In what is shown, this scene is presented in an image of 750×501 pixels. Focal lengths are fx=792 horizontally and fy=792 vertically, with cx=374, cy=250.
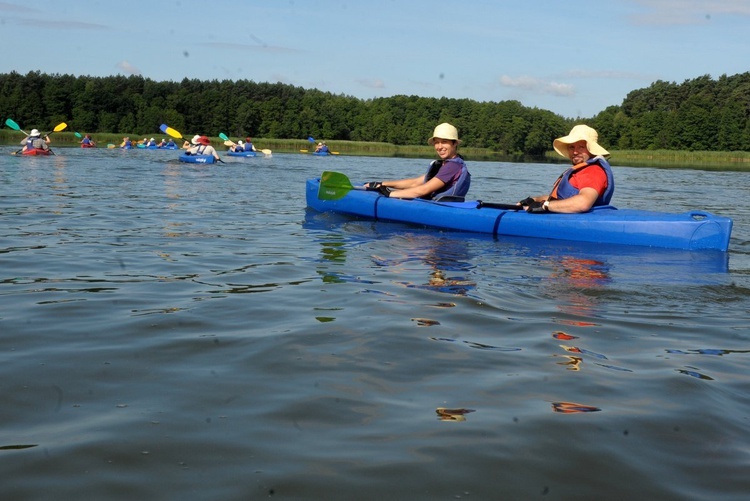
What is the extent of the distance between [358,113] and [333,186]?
296 ft

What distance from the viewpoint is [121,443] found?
2.71m

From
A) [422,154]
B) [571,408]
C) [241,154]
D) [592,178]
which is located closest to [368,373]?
[571,408]

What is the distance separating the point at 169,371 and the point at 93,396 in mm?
417

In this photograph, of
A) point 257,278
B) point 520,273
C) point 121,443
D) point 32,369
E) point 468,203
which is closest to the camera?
point 121,443

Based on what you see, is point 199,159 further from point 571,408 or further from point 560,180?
point 571,408

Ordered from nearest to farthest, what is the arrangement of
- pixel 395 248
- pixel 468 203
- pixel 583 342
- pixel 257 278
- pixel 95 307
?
pixel 583 342 < pixel 95 307 < pixel 257 278 < pixel 395 248 < pixel 468 203

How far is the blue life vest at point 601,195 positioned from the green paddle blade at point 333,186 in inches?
127

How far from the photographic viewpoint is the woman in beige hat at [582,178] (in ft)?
26.7

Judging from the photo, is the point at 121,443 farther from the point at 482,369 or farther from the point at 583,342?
the point at 583,342

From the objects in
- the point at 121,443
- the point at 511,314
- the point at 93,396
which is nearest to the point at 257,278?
the point at 511,314

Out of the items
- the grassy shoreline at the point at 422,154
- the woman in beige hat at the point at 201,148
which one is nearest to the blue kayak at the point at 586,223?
the woman in beige hat at the point at 201,148

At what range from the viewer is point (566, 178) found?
8.49 m

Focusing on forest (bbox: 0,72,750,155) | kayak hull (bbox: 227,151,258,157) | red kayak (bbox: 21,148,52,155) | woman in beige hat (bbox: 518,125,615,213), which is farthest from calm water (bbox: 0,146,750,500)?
forest (bbox: 0,72,750,155)

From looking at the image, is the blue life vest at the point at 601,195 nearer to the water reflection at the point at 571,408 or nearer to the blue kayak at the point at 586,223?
the blue kayak at the point at 586,223
